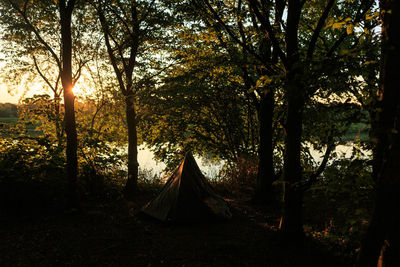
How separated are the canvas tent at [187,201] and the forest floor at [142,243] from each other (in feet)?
0.85

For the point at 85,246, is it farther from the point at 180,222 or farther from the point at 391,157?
the point at 391,157

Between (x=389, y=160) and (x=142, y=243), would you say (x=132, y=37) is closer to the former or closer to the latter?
(x=142, y=243)

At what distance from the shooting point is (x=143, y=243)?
6.05 metres

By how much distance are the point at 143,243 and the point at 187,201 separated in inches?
A: 73.8

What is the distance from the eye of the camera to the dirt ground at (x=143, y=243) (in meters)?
5.11

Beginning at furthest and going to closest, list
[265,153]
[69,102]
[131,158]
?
[131,158], [265,153], [69,102]

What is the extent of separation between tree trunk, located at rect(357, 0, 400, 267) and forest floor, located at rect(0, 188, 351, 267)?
222 centimetres

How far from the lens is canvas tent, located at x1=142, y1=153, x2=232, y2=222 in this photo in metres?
7.30

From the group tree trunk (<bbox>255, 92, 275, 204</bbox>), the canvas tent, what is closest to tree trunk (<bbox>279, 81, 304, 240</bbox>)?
the canvas tent

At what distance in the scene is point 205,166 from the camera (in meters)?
25.0

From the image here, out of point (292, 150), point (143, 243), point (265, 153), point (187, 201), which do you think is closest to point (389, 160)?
point (292, 150)

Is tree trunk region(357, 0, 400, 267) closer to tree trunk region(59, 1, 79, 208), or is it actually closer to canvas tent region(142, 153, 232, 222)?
canvas tent region(142, 153, 232, 222)

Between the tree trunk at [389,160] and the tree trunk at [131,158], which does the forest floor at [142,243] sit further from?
the tree trunk at [131,158]

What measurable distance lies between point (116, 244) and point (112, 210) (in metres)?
2.61
